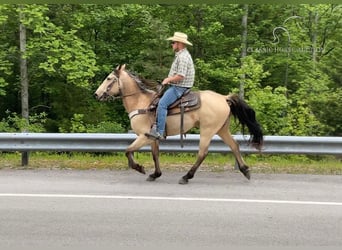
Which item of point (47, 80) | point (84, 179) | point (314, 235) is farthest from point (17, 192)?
point (47, 80)

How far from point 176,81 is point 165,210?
2.22 meters

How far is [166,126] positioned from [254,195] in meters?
1.77

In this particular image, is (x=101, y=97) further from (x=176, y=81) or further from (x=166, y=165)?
(x=166, y=165)

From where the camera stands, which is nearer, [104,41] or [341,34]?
[104,41]

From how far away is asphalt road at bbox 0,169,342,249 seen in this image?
4895 mm

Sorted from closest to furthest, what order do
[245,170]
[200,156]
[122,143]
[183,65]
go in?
[183,65], [200,156], [245,170], [122,143]

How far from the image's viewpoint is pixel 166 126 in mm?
7738

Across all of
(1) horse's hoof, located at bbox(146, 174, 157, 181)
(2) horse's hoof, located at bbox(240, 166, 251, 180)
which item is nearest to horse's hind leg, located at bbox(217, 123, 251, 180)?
(2) horse's hoof, located at bbox(240, 166, 251, 180)

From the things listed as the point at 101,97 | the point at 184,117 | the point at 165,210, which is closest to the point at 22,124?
the point at 101,97

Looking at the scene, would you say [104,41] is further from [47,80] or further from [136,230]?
[136,230]

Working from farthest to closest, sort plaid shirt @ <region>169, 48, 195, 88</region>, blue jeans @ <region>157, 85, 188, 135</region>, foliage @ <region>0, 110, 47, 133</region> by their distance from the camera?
1. foliage @ <region>0, 110, 47, 133</region>
2. blue jeans @ <region>157, 85, 188, 135</region>
3. plaid shirt @ <region>169, 48, 195, 88</region>

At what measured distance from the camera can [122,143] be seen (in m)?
8.77

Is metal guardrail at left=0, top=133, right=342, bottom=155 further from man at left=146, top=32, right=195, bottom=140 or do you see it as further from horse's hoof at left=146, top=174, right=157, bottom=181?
man at left=146, top=32, right=195, bottom=140

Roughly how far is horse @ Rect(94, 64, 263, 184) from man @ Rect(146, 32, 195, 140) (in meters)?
0.19
